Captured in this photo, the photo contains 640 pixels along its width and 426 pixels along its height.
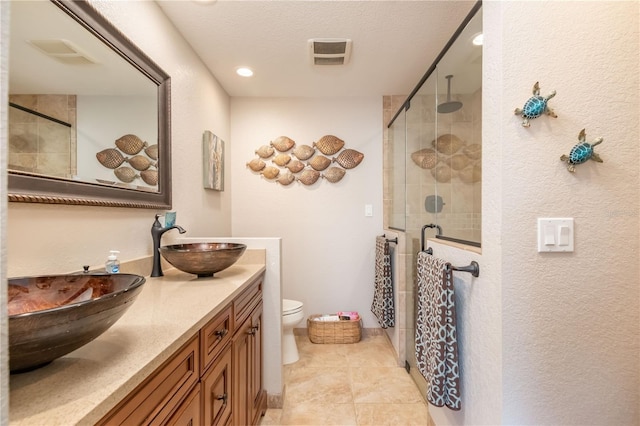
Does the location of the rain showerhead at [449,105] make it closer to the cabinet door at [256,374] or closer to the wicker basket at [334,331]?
the cabinet door at [256,374]

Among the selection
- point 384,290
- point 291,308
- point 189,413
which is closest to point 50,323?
point 189,413

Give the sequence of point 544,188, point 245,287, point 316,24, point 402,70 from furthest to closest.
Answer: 1. point 402,70
2. point 316,24
3. point 245,287
4. point 544,188

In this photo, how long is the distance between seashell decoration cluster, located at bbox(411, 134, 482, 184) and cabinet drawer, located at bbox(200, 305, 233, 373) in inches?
49.9


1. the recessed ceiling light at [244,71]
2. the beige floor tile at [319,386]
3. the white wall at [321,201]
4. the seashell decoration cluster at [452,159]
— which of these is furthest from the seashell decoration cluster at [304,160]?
the beige floor tile at [319,386]

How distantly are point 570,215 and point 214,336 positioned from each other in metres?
1.25

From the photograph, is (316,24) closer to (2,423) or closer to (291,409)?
(2,423)

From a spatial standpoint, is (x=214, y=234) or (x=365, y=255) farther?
(x=365, y=255)

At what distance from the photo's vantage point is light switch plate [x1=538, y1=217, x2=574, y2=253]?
0.95 meters

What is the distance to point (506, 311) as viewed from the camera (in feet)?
3.17

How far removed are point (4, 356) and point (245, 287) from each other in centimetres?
107

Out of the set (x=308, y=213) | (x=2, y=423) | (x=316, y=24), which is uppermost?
(x=316, y=24)

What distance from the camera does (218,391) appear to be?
1062 millimetres

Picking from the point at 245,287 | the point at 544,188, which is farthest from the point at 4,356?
the point at 544,188

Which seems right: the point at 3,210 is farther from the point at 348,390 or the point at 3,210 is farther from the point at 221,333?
the point at 348,390
